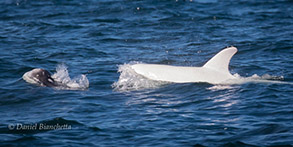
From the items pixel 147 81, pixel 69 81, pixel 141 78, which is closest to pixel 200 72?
pixel 147 81

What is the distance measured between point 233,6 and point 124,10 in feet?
21.6

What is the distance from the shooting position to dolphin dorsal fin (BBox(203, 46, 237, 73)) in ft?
45.4

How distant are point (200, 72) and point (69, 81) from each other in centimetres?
391

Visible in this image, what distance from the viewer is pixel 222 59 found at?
13914mm

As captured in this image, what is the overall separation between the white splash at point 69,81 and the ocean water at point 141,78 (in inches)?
13.2

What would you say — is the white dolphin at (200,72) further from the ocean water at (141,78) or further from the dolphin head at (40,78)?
the dolphin head at (40,78)

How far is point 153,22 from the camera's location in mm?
24422

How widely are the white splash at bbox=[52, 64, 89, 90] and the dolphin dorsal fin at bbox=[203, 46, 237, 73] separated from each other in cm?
372

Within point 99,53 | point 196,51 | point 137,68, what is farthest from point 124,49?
point 137,68

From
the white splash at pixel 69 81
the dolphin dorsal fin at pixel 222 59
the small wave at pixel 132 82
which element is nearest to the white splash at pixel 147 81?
the small wave at pixel 132 82

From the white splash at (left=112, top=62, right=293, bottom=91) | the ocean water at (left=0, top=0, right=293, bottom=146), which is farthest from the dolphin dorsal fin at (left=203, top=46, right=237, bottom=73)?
the ocean water at (left=0, top=0, right=293, bottom=146)

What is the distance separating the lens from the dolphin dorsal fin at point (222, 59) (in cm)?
1383

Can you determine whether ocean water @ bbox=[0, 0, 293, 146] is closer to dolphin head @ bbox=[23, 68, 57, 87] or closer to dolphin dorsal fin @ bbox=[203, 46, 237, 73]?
dolphin head @ bbox=[23, 68, 57, 87]

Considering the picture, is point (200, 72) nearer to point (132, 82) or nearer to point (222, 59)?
point (222, 59)
